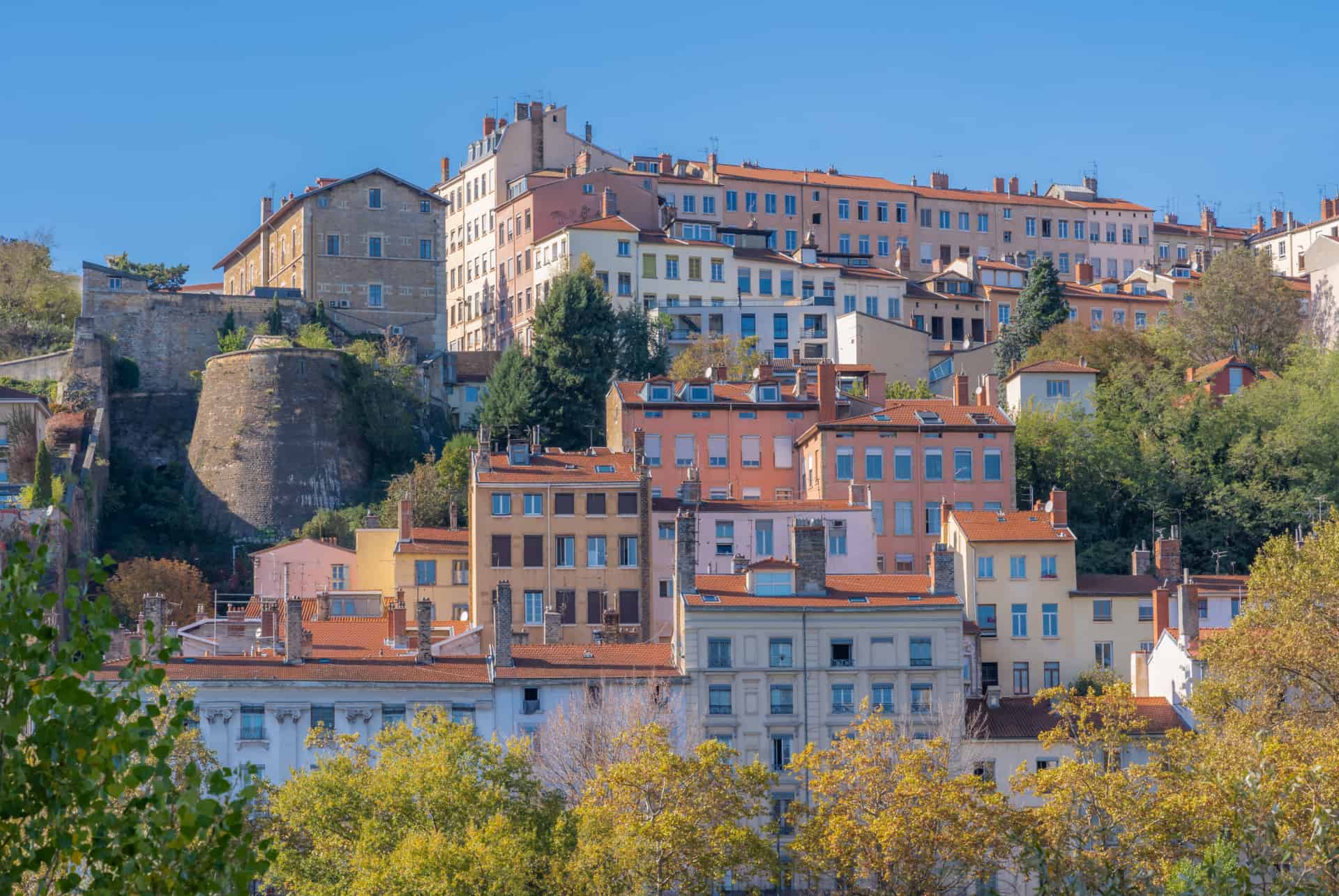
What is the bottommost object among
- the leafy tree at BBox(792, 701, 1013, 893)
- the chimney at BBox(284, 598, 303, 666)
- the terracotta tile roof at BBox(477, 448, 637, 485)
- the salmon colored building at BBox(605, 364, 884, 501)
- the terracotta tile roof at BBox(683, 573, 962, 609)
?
the leafy tree at BBox(792, 701, 1013, 893)

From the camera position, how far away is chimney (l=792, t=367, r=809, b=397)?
7706cm

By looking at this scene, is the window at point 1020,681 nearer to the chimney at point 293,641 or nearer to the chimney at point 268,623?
the chimney at point 293,641

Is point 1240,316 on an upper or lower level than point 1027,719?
upper

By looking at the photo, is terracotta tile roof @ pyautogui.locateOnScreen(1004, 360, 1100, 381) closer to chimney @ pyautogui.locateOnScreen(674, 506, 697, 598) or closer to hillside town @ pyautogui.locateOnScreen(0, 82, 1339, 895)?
hillside town @ pyautogui.locateOnScreen(0, 82, 1339, 895)

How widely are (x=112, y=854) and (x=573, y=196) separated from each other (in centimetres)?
8850

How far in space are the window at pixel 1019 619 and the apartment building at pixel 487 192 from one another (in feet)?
145

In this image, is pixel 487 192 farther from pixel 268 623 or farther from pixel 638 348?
pixel 268 623

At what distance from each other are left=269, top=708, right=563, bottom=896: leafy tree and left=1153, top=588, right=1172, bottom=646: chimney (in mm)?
21798

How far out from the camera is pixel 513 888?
42.9 metres

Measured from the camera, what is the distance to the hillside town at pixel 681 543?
4494 cm

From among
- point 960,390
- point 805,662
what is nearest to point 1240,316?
point 960,390

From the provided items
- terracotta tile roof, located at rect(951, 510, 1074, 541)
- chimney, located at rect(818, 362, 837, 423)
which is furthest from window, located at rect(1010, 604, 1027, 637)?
chimney, located at rect(818, 362, 837, 423)

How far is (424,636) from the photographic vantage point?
→ 190 ft

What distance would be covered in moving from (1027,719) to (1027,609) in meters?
8.73
